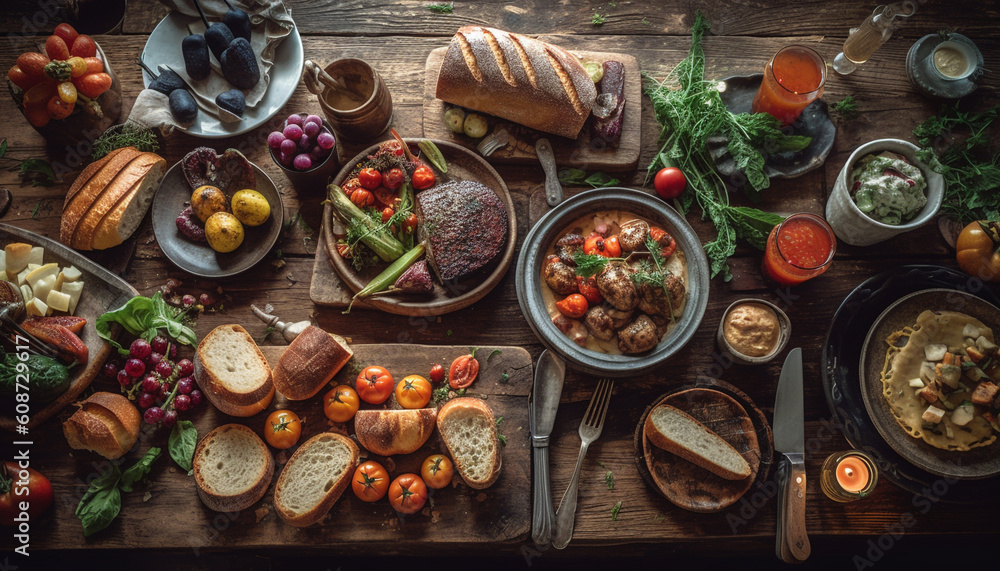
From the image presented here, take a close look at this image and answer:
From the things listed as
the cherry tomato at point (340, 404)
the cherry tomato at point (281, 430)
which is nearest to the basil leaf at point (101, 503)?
the cherry tomato at point (281, 430)

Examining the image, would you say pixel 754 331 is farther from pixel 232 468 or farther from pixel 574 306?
pixel 232 468

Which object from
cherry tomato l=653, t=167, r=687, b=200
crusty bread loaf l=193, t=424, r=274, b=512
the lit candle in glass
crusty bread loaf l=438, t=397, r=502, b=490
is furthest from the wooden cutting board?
crusty bread loaf l=193, t=424, r=274, b=512

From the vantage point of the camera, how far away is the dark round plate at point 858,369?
313 cm

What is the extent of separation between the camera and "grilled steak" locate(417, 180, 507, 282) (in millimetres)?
3381

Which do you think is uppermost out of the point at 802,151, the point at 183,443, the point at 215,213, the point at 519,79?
the point at 519,79

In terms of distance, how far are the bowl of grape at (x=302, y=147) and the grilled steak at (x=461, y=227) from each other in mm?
674

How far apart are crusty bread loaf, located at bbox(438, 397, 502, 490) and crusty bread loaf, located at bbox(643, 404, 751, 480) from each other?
92cm

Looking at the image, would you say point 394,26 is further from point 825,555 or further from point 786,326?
point 825,555

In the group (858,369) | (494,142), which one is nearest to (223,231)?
(494,142)

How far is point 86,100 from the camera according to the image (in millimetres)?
3598

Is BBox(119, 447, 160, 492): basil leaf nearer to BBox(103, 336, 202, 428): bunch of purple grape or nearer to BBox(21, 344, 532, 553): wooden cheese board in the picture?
BBox(21, 344, 532, 553): wooden cheese board

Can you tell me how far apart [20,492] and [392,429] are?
219 centimetres

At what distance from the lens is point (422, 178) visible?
3609mm

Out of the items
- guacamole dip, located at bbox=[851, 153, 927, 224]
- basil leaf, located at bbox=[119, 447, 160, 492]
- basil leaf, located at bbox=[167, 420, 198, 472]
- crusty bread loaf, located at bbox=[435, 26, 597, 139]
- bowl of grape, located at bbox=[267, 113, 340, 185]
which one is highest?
crusty bread loaf, located at bbox=[435, 26, 597, 139]
